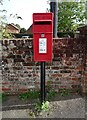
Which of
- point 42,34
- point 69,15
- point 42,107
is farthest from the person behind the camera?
point 69,15

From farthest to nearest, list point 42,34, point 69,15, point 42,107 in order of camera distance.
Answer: point 69,15 < point 42,107 < point 42,34

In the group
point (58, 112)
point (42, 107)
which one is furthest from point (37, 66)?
point (58, 112)

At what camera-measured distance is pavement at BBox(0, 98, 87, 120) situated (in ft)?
11.5

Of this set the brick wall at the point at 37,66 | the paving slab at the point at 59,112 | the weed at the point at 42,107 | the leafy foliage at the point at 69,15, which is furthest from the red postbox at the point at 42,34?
the leafy foliage at the point at 69,15

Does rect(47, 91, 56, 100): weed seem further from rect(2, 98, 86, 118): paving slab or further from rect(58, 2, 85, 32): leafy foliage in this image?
rect(58, 2, 85, 32): leafy foliage

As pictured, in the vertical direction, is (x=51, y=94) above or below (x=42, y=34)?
below

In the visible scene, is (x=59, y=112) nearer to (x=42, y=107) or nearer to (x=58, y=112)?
(x=58, y=112)

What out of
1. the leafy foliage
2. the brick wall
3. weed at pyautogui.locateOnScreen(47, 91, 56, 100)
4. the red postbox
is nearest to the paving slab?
weed at pyautogui.locateOnScreen(47, 91, 56, 100)

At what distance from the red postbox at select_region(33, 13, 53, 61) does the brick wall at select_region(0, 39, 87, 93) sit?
671 mm

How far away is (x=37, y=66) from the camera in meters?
4.29

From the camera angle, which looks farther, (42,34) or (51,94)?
(51,94)

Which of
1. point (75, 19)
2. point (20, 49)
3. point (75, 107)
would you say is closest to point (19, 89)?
point (20, 49)

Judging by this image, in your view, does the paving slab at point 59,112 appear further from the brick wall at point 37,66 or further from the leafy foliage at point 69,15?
the leafy foliage at point 69,15

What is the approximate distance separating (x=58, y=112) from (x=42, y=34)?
1.36m
